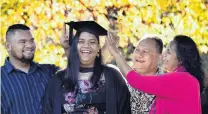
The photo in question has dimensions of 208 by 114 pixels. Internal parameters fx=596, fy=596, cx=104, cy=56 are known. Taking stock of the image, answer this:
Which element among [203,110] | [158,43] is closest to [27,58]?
[158,43]

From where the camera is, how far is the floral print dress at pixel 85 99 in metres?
5.36

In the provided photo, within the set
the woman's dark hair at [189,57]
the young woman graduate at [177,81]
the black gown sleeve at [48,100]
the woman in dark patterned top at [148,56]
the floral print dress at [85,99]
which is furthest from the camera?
the woman in dark patterned top at [148,56]

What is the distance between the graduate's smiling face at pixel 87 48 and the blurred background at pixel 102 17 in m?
2.36

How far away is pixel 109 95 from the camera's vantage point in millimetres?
5441

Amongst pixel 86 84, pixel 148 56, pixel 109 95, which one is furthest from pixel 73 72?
pixel 148 56

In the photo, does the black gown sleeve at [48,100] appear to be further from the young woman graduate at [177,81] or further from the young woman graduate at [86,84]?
the young woman graduate at [177,81]

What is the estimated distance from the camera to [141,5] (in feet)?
26.5

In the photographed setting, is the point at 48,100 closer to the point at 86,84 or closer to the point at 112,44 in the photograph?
the point at 86,84

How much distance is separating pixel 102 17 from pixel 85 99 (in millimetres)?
2851

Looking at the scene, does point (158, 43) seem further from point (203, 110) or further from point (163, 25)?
point (163, 25)

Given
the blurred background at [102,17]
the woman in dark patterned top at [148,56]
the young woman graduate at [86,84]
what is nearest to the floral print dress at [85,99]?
the young woman graduate at [86,84]

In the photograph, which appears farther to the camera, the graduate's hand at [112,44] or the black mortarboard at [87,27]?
the black mortarboard at [87,27]

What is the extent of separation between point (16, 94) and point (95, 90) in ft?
2.54

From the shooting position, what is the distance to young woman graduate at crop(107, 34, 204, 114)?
16.4 ft
